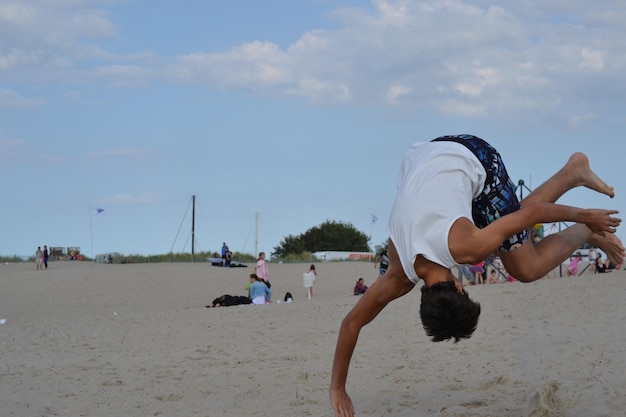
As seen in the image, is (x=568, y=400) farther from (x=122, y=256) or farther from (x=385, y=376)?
(x=122, y=256)

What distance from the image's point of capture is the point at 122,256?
42469 millimetres

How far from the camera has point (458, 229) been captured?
489 centimetres

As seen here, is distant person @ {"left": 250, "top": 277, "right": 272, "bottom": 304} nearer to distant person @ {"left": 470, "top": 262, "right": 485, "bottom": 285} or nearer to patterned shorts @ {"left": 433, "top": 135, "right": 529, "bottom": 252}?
distant person @ {"left": 470, "top": 262, "right": 485, "bottom": 285}

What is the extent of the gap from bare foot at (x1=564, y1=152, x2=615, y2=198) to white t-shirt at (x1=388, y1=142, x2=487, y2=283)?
3.26 feet

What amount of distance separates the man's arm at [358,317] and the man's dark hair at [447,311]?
14.8 inches

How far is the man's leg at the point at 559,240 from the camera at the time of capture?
19.2ft

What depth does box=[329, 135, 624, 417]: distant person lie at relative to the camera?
490 cm

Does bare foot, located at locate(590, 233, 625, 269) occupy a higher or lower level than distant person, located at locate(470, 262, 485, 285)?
higher

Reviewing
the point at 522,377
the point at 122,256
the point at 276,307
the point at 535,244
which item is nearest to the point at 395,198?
the point at 535,244

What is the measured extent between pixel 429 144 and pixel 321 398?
2968 millimetres

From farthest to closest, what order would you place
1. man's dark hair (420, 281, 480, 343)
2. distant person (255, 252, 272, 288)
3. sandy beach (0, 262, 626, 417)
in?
distant person (255, 252, 272, 288)
sandy beach (0, 262, 626, 417)
man's dark hair (420, 281, 480, 343)

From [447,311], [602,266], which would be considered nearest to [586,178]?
[447,311]

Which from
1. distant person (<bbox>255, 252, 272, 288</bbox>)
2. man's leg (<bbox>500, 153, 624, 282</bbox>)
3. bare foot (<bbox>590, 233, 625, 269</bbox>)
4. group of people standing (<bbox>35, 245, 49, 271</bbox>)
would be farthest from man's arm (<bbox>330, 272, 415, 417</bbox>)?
group of people standing (<bbox>35, 245, 49, 271</bbox>)

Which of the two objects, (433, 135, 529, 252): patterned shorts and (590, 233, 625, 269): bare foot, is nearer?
(433, 135, 529, 252): patterned shorts
